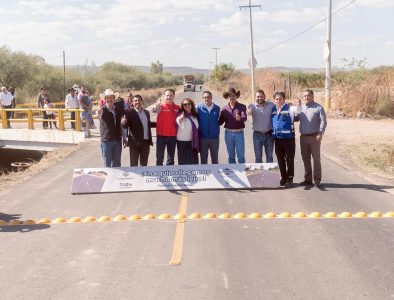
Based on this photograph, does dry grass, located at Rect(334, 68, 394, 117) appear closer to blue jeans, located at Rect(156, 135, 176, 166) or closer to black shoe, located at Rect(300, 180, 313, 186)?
black shoe, located at Rect(300, 180, 313, 186)

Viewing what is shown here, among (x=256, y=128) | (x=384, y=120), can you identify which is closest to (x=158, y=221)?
(x=256, y=128)

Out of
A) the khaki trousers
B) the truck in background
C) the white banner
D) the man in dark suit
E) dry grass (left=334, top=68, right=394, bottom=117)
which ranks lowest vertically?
the white banner

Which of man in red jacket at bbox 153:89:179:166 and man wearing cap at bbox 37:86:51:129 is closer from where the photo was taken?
man in red jacket at bbox 153:89:179:166

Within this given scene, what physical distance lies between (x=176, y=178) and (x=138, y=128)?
122 cm

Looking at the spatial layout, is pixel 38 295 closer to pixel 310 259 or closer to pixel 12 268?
pixel 12 268

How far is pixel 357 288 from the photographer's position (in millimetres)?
4773

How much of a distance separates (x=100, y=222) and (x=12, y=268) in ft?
6.55

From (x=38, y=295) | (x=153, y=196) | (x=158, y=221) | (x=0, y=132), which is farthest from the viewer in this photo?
(x=0, y=132)

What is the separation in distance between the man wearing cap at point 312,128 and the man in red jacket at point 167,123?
2422 millimetres

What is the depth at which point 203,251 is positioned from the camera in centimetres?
590

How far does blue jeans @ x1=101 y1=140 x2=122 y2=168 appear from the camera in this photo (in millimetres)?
9359

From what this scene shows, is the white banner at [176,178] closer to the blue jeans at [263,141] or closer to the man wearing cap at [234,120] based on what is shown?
the blue jeans at [263,141]

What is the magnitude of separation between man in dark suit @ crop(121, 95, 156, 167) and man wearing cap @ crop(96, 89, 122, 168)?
198 mm

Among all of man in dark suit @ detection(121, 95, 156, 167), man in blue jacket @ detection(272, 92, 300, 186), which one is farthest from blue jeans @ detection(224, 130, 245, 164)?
man in dark suit @ detection(121, 95, 156, 167)
